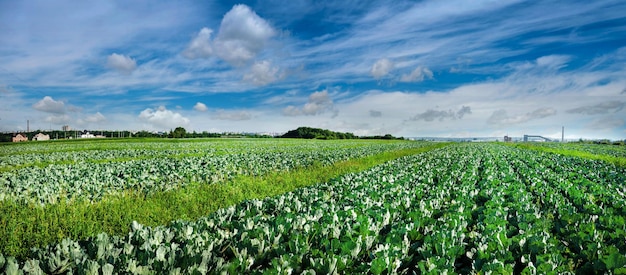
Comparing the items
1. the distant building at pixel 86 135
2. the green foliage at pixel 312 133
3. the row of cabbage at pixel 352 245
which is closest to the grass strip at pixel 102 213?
the row of cabbage at pixel 352 245

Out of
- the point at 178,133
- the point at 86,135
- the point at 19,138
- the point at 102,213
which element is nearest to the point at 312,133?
the point at 178,133

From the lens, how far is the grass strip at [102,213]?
648cm

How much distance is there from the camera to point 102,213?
26.1ft

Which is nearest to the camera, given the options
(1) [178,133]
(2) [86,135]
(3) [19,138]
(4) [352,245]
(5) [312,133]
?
(4) [352,245]

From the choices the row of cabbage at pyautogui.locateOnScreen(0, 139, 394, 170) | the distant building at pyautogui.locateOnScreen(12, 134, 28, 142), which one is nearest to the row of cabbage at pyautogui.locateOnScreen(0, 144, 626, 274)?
the row of cabbage at pyautogui.locateOnScreen(0, 139, 394, 170)

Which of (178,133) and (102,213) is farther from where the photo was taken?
(178,133)

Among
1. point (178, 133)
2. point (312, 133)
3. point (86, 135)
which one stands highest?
point (312, 133)

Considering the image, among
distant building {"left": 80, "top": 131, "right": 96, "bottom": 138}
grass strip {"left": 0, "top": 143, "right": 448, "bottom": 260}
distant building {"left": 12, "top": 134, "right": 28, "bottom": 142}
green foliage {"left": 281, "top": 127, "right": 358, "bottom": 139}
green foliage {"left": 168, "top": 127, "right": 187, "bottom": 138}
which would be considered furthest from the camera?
green foliage {"left": 281, "top": 127, "right": 358, "bottom": 139}

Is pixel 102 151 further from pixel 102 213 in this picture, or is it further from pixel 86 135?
pixel 86 135

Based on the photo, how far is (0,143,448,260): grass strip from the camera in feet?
21.3

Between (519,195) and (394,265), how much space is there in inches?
237

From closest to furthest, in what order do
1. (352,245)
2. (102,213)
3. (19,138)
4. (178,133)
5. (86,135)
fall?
(352,245) < (102,213) < (19,138) < (178,133) < (86,135)

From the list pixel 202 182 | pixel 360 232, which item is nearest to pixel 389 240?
pixel 360 232

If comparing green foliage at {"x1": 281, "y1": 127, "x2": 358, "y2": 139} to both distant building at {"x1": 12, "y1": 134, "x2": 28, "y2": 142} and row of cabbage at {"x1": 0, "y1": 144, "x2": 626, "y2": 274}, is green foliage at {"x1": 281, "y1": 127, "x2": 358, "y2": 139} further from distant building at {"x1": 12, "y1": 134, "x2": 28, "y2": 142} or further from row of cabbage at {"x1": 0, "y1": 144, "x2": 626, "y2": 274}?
row of cabbage at {"x1": 0, "y1": 144, "x2": 626, "y2": 274}
